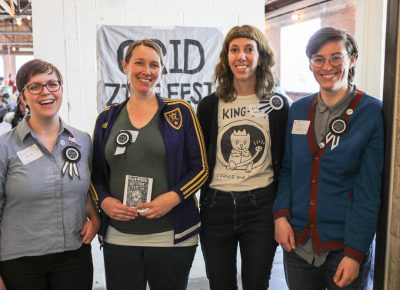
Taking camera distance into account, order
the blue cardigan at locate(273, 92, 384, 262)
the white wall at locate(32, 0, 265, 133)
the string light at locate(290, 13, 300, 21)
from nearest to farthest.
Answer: the blue cardigan at locate(273, 92, 384, 262) < the white wall at locate(32, 0, 265, 133) < the string light at locate(290, 13, 300, 21)

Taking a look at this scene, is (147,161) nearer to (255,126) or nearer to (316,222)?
(255,126)

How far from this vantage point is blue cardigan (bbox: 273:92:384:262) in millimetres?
1391

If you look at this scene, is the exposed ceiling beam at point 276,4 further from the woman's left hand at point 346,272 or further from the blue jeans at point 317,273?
the woman's left hand at point 346,272

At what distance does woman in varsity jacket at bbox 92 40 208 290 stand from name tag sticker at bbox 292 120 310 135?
1.32 feet

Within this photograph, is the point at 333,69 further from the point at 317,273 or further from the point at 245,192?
the point at 317,273

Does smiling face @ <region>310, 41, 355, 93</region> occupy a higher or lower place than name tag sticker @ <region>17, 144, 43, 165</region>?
higher

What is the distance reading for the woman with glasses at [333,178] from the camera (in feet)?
4.60

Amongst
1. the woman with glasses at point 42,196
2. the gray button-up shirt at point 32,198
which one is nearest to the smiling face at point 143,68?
the woman with glasses at point 42,196

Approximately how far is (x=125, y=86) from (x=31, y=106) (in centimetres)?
150

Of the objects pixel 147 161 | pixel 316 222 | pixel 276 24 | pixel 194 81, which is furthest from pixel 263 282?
pixel 276 24

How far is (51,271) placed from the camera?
1587 mm

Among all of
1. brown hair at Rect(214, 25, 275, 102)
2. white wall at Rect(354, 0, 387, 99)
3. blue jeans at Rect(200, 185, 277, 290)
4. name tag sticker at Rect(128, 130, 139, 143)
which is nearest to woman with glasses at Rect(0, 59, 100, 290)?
name tag sticker at Rect(128, 130, 139, 143)

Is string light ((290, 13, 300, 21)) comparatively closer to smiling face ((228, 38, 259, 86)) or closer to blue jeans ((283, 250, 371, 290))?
smiling face ((228, 38, 259, 86))

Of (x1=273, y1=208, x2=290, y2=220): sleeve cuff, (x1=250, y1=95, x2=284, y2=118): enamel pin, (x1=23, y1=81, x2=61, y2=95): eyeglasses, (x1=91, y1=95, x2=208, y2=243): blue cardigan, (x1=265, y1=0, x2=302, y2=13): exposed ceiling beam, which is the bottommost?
(x1=273, y1=208, x2=290, y2=220): sleeve cuff
